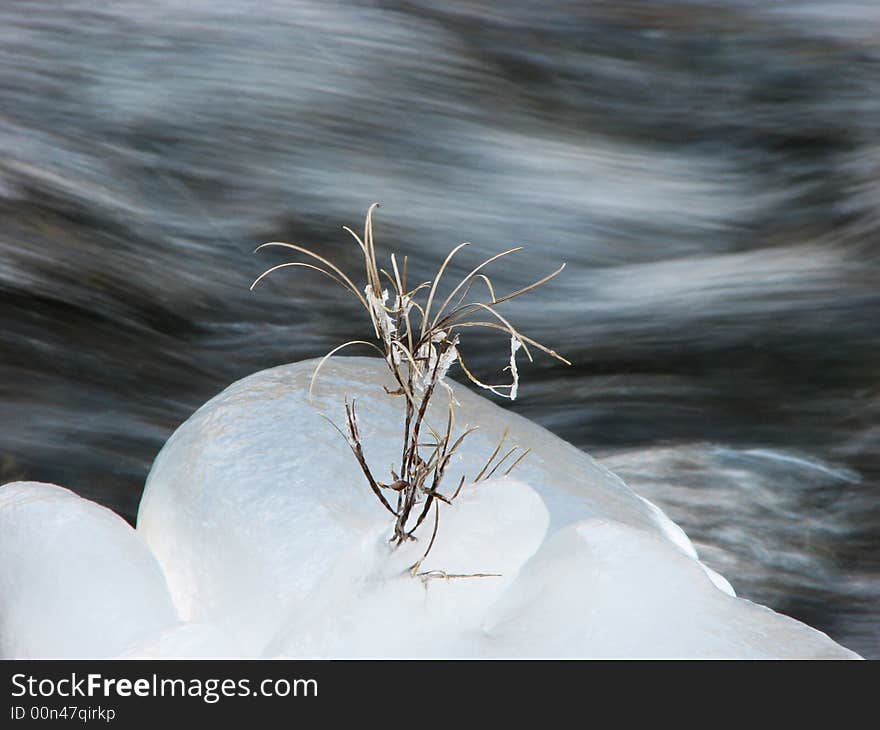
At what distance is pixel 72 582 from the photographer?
1.85 meters

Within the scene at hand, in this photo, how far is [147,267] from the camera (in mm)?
4953

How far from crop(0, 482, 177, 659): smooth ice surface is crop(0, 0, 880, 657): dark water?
1711 millimetres

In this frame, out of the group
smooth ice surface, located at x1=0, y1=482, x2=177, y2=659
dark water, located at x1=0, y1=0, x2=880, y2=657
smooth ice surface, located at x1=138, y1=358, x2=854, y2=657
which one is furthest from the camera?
dark water, located at x1=0, y1=0, x2=880, y2=657

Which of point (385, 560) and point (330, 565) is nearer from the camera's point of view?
point (385, 560)

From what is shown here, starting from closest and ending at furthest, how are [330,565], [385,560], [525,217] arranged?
1. [385,560]
2. [330,565]
3. [525,217]

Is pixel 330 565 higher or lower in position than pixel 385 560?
lower

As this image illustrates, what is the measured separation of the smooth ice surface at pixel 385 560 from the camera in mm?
1606

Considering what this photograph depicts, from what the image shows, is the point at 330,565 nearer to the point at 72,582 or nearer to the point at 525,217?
the point at 72,582

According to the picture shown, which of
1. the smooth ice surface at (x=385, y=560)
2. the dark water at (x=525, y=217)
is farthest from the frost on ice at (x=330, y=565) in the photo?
the dark water at (x=525, y=217)

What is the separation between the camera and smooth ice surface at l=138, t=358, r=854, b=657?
1606 mm

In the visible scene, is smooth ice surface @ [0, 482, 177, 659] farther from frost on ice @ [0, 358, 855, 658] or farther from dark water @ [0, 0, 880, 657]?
dark water @ [0, 0, 880, 657]

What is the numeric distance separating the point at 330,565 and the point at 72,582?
0.41m

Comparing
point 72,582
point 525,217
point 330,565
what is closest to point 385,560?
point 330,565

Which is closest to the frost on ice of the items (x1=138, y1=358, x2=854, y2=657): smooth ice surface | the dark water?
(x1=138, y1=358, x2=854, y2=657): smooth ice surface
